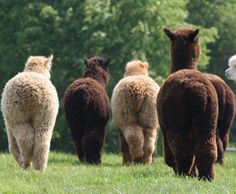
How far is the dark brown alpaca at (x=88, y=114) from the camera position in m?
14.6

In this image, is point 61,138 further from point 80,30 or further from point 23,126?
point 23,126

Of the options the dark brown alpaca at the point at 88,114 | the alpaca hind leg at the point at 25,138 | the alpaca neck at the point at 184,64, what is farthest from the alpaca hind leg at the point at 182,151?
the dark brown alpaca at the point at 88,114

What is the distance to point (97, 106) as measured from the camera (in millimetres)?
14586

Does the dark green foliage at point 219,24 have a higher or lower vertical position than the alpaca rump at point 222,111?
lower

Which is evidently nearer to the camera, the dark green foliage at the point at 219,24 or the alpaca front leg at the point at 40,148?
the alpaca front leg at the point at 40,148

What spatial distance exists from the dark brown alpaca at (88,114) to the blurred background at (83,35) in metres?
11.1

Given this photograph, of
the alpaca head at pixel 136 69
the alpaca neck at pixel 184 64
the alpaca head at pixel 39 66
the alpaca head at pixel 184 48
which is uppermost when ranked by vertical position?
the alpaca head at pixel 184 48

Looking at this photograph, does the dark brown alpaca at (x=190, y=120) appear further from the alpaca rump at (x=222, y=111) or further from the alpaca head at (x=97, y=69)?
the alpaca head at (x=97, y=69)

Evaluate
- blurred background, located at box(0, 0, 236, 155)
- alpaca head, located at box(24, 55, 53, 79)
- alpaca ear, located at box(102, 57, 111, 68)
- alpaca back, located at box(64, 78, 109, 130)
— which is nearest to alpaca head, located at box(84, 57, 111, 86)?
alpaca ear, located at box(102, 57, 111, 68)

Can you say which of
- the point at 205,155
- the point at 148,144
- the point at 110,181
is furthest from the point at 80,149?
the point at 205,155

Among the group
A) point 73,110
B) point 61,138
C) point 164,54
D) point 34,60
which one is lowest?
point 61,138

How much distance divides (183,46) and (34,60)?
10.5 ft

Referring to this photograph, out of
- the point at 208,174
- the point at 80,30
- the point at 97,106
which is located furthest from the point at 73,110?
the point at 80,30

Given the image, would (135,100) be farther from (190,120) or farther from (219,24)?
(219,24)
